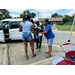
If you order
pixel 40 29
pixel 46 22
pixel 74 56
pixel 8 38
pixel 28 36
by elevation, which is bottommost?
pixel 8 38

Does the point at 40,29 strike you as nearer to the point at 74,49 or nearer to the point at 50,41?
the point at 50,41

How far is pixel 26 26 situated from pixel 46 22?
2.61 ft

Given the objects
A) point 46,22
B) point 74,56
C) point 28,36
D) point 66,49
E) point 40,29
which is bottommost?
point 74,56

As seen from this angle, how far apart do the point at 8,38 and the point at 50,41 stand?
11.0 feet

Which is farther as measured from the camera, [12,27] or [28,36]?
[12,27]

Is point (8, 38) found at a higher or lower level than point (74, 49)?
lower

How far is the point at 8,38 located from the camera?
14.7 ft

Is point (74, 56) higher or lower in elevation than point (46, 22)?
lower

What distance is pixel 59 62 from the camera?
1.43 meters

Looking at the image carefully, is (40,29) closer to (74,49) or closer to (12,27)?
(74,49)

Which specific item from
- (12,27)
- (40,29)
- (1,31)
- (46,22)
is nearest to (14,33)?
(12,27)
